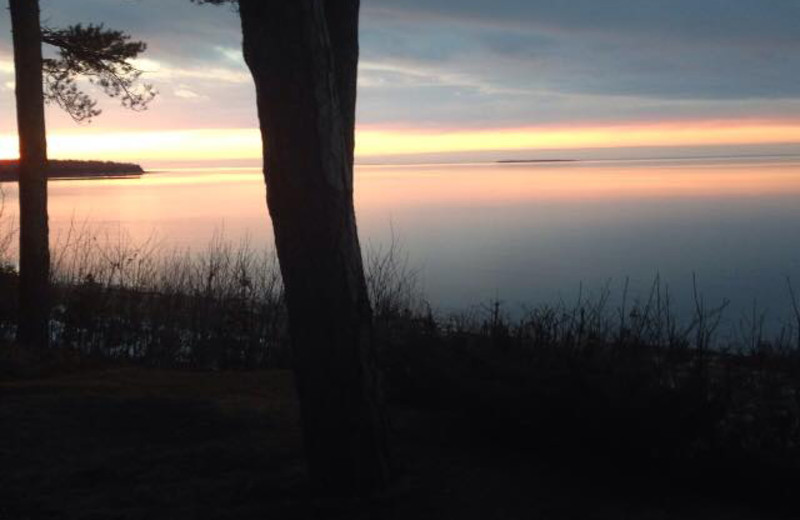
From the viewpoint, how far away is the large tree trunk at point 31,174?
35.1 ft

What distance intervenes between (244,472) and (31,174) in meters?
7.64

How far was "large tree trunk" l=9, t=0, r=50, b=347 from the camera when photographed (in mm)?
10711

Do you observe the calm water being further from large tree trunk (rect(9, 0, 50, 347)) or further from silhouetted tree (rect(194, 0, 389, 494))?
silhouetted tree (rect(194, 0, 389, 494))

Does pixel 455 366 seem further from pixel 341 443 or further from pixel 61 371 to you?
pixel 61 371

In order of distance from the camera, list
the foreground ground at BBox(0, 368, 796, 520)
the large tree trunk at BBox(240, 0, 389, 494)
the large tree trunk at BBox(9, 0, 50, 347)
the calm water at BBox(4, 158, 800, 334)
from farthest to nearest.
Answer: the calm water at BBox(4, 158, 800, 334), the large tree trunk at BBox(9, 0, 50, 347), the foreground ground at BBox(0, 368, 796, 520), the large tree trunk at BBox(240, 0, 389, 494)

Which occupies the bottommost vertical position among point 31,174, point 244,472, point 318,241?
point 244,472

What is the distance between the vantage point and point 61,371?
8.89 m

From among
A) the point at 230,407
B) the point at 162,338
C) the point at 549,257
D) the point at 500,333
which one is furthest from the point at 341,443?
the point at 549,257

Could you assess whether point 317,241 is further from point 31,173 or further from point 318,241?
point 31,173

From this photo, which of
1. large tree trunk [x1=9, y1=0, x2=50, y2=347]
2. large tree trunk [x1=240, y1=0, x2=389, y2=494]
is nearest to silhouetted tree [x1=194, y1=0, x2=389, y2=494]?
large tree trunk [x1=240, y1=0, x2=389, y2=494]

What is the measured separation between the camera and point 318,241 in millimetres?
4246

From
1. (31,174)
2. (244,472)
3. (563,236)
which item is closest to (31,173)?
(31,174)

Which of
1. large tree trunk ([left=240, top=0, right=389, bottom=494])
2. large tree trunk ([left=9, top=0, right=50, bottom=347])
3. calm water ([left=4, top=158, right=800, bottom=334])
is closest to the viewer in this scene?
large tree trunk ([left=240, top=0, right=389, bottom=494])

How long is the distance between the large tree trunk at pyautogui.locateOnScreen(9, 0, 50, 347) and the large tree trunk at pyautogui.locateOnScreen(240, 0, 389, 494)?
7.36 m
